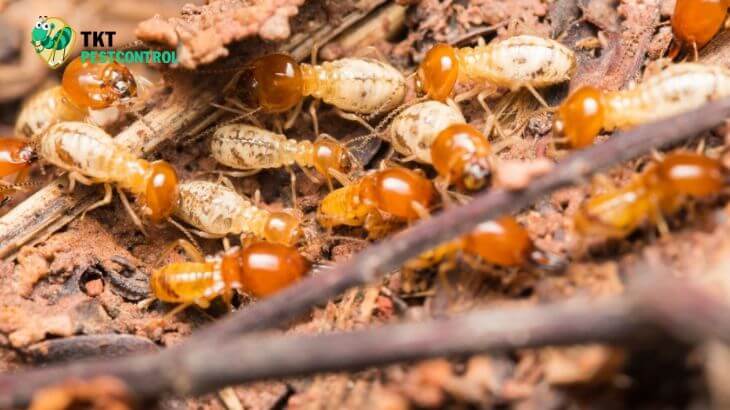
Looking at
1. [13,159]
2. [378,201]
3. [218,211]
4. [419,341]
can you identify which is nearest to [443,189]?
[378,201]

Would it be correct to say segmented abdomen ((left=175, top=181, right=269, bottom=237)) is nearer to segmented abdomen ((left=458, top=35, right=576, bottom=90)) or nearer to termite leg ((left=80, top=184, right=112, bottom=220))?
termite leg ((left=80, top=184, right=112, bottom=220))

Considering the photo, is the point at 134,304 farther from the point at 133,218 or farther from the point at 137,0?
the point at 137,0

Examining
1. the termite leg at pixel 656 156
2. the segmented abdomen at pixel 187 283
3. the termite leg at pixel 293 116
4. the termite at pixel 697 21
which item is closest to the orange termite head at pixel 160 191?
the segmented abdomen at pixel 187 283

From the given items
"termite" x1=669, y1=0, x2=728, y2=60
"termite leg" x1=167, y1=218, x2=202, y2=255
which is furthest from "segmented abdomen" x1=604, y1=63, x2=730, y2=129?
"termite leg" x1=167, y1=218, x2=202, y2=255

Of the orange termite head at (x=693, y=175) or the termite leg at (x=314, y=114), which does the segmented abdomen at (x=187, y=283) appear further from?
the orange termite head at (x=693, y=175)

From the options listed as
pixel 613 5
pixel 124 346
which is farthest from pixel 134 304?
pixel 613 5

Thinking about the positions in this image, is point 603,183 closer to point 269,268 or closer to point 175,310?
point 269,268
